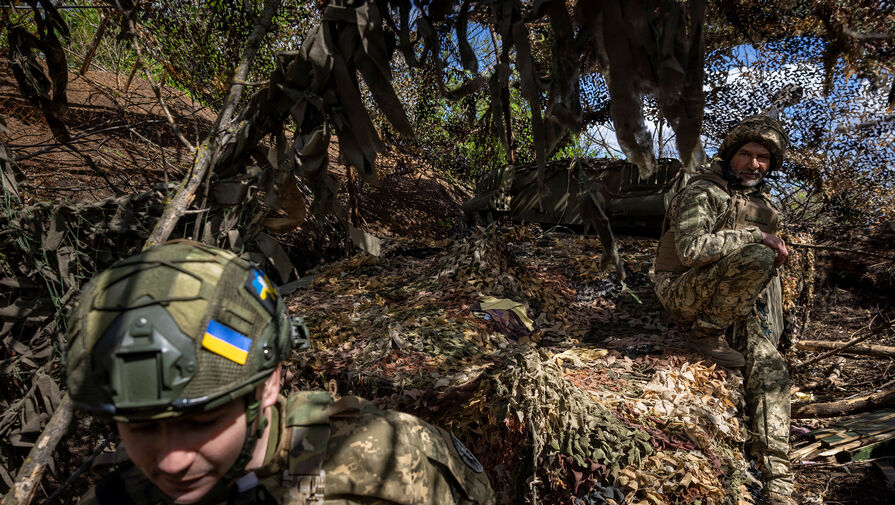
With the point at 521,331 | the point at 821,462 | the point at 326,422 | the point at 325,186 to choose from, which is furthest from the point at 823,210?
the point at 326,422

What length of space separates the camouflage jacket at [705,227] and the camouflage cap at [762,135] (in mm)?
277

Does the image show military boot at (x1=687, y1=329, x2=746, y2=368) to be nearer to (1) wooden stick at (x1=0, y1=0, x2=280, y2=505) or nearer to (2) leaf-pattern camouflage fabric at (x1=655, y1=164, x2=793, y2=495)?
(2) leaf-pattern camouflage fabric at (x1=655, y1=164, x2=793, y2=495)

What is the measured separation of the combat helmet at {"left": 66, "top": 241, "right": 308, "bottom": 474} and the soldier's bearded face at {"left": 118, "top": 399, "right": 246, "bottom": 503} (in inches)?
2.0

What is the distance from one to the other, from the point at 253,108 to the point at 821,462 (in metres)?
4.86

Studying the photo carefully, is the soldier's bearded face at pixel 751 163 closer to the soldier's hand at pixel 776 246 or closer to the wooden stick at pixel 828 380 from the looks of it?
the soldier's hand at pixel 776 246

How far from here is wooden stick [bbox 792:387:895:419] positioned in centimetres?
432

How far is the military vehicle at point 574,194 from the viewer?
6836mm

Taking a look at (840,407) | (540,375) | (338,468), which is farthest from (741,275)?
(338,468)

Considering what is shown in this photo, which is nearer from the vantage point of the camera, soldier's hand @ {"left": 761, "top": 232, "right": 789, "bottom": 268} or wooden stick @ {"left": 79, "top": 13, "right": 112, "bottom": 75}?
soldier's hand @ {"left": 761, "top": 232, "right": 789, "bottom": 268}

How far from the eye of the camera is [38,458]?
218 centimetres

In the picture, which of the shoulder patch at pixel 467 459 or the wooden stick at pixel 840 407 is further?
the wooden stick at pixel 840 407

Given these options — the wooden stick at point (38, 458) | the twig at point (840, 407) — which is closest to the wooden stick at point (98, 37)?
the wooden stick at point (38, 458)

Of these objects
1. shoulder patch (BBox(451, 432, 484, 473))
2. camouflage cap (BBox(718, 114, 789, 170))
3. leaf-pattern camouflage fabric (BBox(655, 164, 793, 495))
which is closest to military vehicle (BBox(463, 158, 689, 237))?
camouflage cap (BBox(718, 114, 789, 170))

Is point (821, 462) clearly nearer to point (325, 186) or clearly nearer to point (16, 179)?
point (325, 186)
